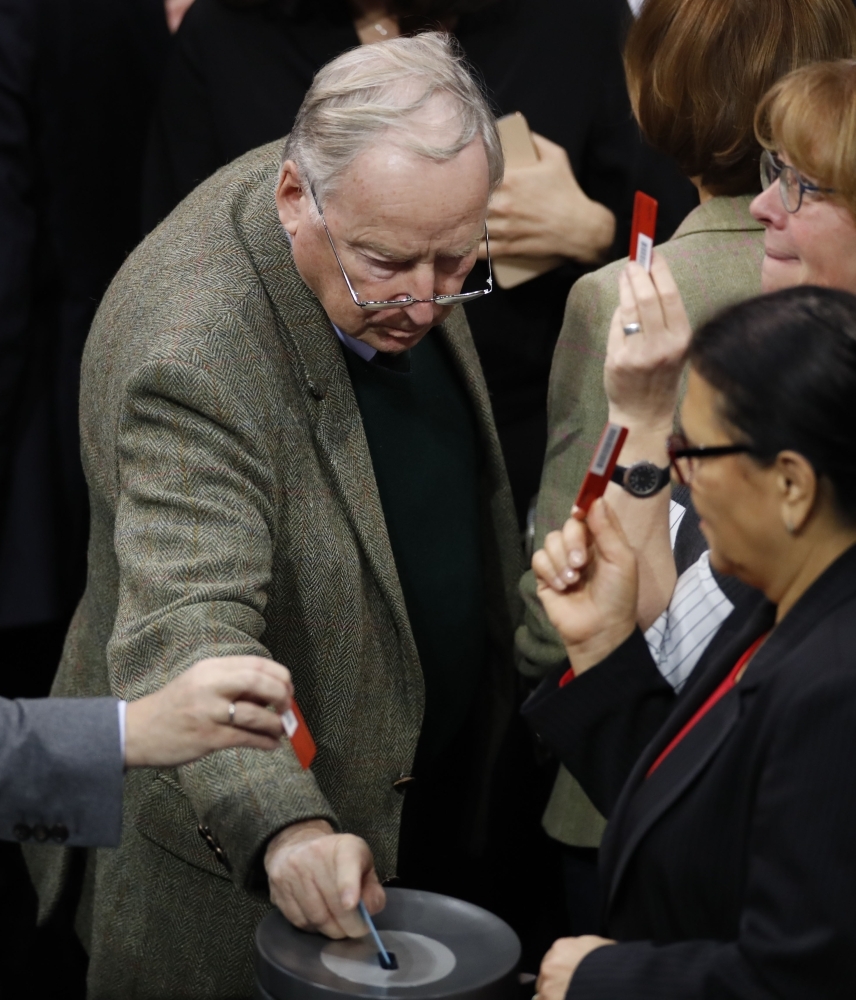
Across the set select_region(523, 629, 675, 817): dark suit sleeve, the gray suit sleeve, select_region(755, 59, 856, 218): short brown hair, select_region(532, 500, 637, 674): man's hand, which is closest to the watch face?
select_region(532, 500, 637, 674): man's hand

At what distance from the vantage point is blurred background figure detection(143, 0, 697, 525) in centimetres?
288

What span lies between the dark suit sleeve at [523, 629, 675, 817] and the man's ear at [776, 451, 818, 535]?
374 mm

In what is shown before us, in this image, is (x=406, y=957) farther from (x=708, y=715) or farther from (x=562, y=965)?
(x=708, y=715)

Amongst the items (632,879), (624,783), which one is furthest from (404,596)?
(632,879)

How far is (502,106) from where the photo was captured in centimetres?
289

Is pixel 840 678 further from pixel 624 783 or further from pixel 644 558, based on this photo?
pixel 644 558

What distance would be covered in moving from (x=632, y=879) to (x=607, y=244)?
1617 millimetres

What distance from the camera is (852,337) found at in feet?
4.78

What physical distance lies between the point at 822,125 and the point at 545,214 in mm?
944

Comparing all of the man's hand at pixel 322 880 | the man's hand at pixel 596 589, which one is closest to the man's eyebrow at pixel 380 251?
the man's hand at pixel 596 589

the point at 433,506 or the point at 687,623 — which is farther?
the point at 433,506

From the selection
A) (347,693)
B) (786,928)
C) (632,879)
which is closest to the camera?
(786,928)

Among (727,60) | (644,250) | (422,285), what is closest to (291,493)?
(422,285)

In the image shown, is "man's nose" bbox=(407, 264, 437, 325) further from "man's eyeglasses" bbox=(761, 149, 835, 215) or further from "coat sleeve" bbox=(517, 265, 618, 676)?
"man's eyeglasses" bbox=(761, 149, 835, 215)
